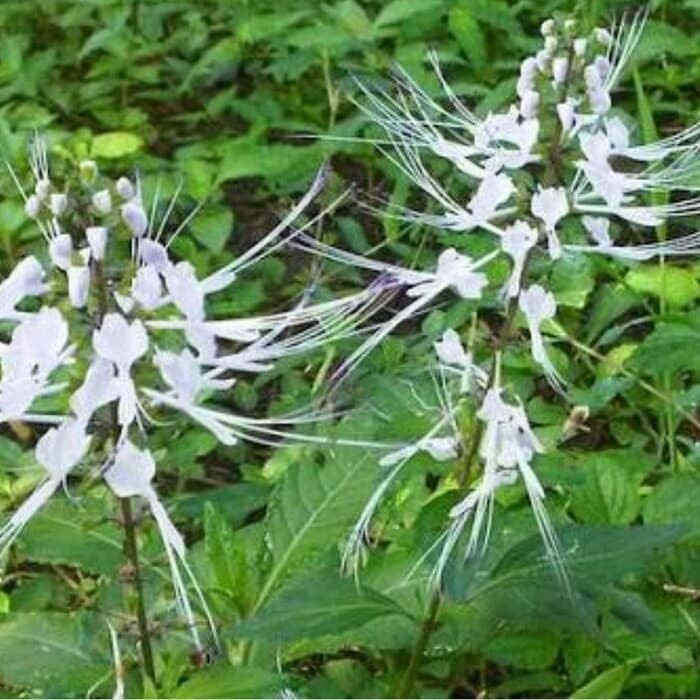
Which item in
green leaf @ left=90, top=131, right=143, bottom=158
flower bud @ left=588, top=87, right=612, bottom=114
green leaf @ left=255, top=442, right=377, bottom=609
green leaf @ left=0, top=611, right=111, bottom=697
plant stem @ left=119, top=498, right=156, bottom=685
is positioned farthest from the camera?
green leaf @ left=90, top=131, right=143, bottom=158

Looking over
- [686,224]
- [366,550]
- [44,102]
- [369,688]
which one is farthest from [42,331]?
[44,102]

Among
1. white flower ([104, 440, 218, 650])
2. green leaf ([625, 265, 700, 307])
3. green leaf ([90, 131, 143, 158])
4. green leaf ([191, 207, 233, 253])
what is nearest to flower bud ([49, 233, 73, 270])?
white flower ([104, 440, 218, 650])

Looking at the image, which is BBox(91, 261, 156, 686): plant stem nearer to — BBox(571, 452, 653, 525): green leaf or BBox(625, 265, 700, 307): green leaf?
BBox(571, 452, 653, 525): green leaf

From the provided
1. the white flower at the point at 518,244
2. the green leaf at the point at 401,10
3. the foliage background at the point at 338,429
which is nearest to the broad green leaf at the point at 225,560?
the foliage background at the point at 338,429

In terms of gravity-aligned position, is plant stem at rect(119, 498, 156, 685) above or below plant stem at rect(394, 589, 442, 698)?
above

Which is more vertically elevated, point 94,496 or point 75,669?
point 94,496

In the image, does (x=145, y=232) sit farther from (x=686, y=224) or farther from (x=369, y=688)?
(x=686, y=224)
